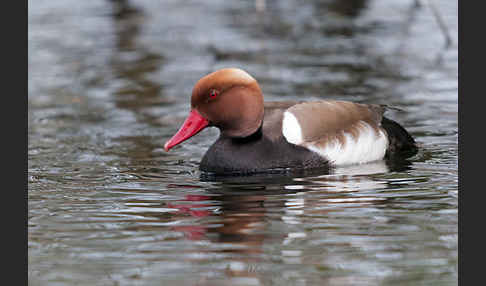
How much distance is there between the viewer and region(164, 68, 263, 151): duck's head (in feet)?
26.2

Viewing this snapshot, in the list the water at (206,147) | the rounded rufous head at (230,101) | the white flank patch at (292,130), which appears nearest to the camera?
the water at (206,147)

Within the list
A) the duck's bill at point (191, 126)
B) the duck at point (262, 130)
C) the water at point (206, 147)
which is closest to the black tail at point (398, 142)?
the water at point (206, 147)

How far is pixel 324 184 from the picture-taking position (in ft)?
25.5

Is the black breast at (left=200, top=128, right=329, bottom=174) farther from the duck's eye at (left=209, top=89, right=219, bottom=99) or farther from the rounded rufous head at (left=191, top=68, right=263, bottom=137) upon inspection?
the duck's eye at (left=209, top=89, right=219, bottom=99)

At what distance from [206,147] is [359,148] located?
161 centimetres

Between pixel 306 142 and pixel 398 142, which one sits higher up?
pixel 306 142

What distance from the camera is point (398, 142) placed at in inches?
355

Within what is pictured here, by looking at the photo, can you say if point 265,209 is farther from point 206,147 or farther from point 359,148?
point 206,147

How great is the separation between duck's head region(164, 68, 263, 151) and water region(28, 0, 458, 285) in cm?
43

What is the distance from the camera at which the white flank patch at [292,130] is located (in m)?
8.28

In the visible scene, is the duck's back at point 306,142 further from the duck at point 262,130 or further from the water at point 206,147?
the water at point 206,147

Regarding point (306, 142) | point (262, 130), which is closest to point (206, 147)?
point (262, 130)

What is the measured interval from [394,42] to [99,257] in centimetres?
907

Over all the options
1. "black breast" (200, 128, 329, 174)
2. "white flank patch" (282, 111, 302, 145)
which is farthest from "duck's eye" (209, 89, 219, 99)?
"white flank patch" (282, 111, 302, 145)
